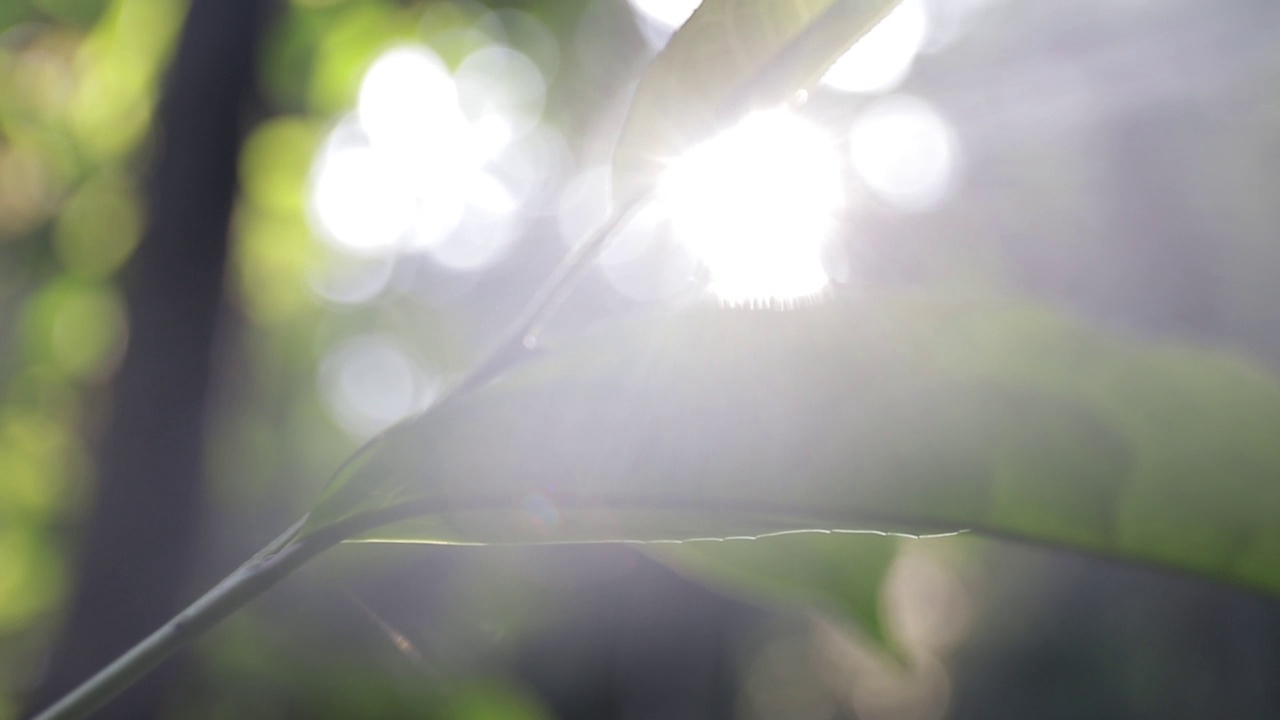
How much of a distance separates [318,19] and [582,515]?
5.72 feet

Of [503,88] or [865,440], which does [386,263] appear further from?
[865,440]

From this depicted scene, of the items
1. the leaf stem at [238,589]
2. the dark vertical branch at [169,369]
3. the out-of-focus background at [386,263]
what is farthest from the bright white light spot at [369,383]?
the leaf stem at [238,589]

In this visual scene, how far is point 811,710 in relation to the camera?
7258mm

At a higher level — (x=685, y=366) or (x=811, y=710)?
(x=685, y=366)

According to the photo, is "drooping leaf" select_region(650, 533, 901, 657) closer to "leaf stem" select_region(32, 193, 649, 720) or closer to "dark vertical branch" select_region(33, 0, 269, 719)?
"leaf stem" select_region(32, 193, 649, 720)

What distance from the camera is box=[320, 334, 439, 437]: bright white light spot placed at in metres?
3.27

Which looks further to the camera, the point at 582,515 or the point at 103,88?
the point at 103,88

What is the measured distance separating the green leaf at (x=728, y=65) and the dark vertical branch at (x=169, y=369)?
97 centimetres

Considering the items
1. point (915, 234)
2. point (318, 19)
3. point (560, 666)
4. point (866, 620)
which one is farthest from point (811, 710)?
point (866, 620)

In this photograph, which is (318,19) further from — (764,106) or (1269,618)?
(1269,618)

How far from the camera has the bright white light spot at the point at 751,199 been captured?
1.24ft

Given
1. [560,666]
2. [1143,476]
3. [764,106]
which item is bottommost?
[560,666]

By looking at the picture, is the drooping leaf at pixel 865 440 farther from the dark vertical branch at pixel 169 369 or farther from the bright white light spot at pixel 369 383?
the bright white light spot at pixel 369 383

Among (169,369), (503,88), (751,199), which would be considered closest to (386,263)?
(503,88)
